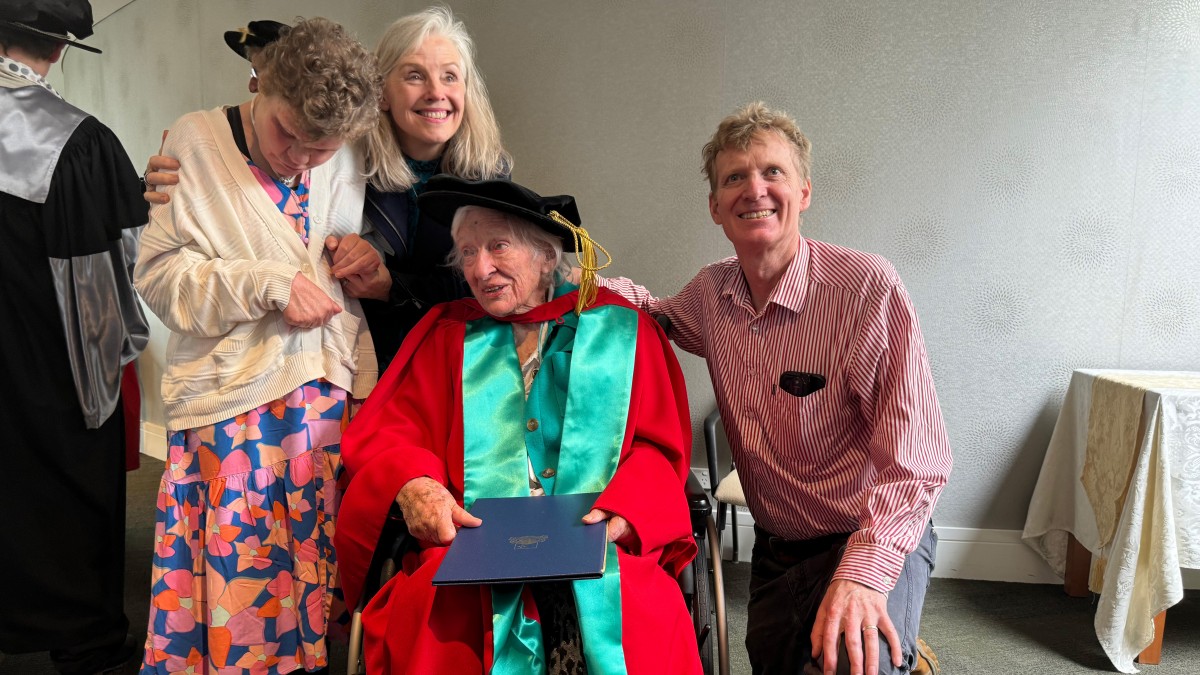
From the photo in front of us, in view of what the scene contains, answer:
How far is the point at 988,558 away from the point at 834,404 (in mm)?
2152

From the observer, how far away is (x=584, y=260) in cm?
187

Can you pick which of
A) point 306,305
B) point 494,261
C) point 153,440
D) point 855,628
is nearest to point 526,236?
point 494,261

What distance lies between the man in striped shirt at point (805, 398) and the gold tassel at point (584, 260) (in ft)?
1.05

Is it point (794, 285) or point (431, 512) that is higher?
point (794, 285)

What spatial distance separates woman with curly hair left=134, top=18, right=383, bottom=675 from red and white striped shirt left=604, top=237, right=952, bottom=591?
99 cm

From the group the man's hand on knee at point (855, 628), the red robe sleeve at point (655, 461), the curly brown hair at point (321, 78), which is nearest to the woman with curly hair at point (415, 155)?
the curly brown hair at point (321, 78)

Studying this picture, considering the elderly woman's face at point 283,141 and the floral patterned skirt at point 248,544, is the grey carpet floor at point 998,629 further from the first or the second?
the elderly woman's face at point 283,141

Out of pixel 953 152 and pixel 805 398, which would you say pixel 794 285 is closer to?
pixel 805 398

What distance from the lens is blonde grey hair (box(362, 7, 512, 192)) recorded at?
6.69 feet

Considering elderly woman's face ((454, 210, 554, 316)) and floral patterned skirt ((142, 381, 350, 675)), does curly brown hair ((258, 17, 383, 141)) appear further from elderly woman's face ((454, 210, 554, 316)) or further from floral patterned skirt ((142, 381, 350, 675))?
floral patterned skirt ((142, 381, 350, 675))

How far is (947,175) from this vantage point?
3.27 meters

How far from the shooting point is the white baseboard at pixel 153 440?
5105mm

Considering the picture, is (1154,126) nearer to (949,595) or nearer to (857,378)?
(949,595)

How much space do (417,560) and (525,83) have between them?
2.46m
